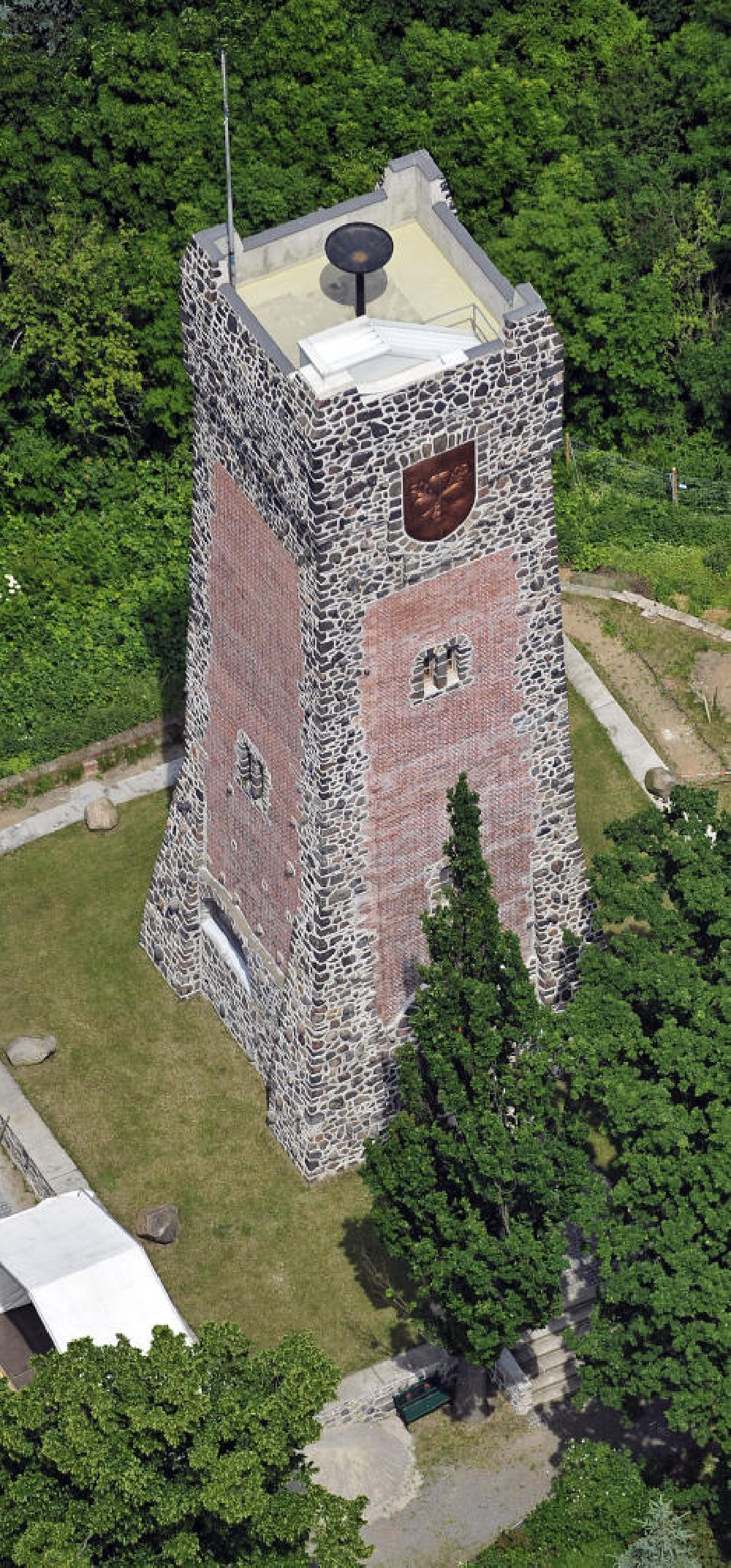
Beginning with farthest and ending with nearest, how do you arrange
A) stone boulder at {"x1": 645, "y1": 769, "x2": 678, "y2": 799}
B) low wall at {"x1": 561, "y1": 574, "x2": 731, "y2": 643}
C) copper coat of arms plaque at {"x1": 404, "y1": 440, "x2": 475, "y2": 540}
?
1. low wall at {"x1": 561, "y1": 574, "x2": 731, "y2": 643}
2. stone boulder at {"x1": 645, "y1": 769, "x2": 678, "y2": 799}
3. copper coat of arms plaque at {"x1": 404, "y1": 440, "x2": 475, "y2": 540}

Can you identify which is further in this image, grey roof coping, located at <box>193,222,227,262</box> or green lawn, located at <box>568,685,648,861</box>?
green lawn, located at <box>568,685,648,861</box>

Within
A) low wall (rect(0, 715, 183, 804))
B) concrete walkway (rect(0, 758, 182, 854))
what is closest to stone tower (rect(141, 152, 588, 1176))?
concrete walkway (rect(0, 758, 182, 854))

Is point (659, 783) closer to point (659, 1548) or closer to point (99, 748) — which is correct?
point (99, 748)

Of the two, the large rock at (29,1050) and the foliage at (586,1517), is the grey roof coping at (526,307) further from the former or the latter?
the foliage at (586,1517)

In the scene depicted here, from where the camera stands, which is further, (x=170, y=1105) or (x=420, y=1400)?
(x=170, y=1105)

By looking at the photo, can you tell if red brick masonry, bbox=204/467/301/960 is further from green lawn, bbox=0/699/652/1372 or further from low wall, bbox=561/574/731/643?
low wall, bbox=561/574/731/643

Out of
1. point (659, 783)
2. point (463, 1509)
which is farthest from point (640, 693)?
point (463, 1509)

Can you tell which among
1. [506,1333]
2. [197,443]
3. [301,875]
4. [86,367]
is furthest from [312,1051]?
[86,367]
